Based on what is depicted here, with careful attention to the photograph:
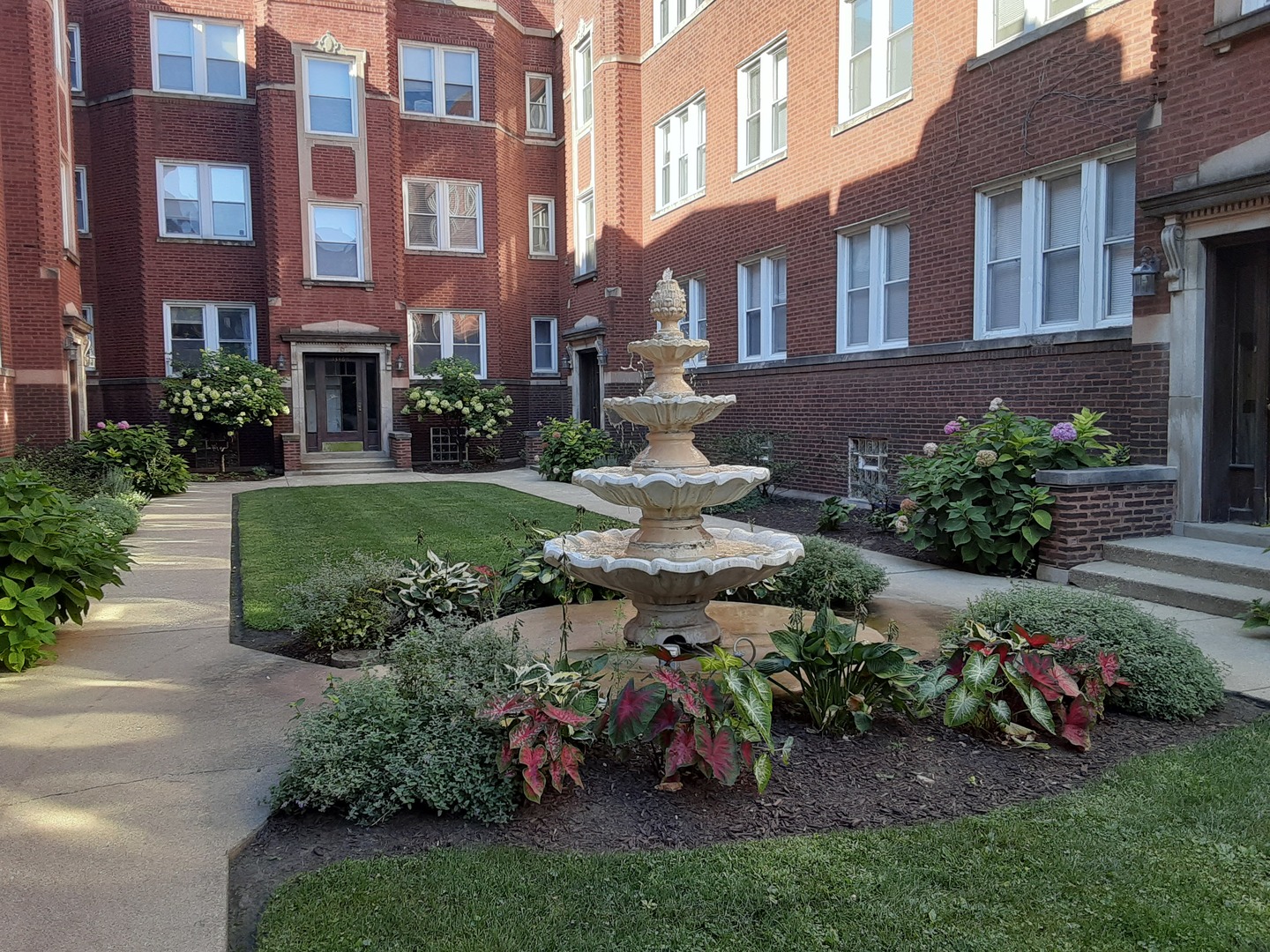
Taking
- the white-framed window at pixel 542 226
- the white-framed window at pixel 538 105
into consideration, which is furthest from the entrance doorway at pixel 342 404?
the white-framed window at pixel 538 105

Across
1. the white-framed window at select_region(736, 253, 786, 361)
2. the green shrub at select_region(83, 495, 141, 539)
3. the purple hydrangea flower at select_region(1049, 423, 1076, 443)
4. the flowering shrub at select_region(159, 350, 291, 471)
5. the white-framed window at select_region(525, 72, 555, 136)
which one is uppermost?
the white-framed window at select_region(525, 72, 555, 136)

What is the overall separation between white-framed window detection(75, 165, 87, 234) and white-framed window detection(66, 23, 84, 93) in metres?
2.02

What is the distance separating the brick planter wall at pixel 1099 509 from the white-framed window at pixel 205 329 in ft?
69.4

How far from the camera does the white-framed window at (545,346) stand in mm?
26781

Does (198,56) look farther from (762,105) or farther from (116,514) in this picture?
(116,514)

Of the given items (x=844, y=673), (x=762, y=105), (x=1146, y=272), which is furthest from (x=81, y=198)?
(x=844, y=673)

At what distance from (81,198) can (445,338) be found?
9.70 metres

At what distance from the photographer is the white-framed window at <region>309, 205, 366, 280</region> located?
2314cm

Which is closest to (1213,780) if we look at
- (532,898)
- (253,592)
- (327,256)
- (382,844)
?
(532,898)

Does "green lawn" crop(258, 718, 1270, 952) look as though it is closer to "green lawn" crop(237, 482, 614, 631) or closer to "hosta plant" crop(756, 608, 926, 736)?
Answer: "hosta plant" crop(756, 608, 926, 736)

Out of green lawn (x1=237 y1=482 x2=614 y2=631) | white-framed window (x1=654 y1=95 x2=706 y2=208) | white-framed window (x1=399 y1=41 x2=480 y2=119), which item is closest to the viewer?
green lawn (x1=237 y1=482 x2=614 y2=631)

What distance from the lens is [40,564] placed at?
5809mm

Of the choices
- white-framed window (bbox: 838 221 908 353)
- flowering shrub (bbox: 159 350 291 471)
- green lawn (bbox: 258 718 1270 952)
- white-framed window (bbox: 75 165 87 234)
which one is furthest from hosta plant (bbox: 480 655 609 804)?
white-framed window (bbox: 75 165 87 234)

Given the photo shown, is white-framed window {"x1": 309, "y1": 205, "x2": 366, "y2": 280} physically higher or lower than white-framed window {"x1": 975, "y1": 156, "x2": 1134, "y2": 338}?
higher
